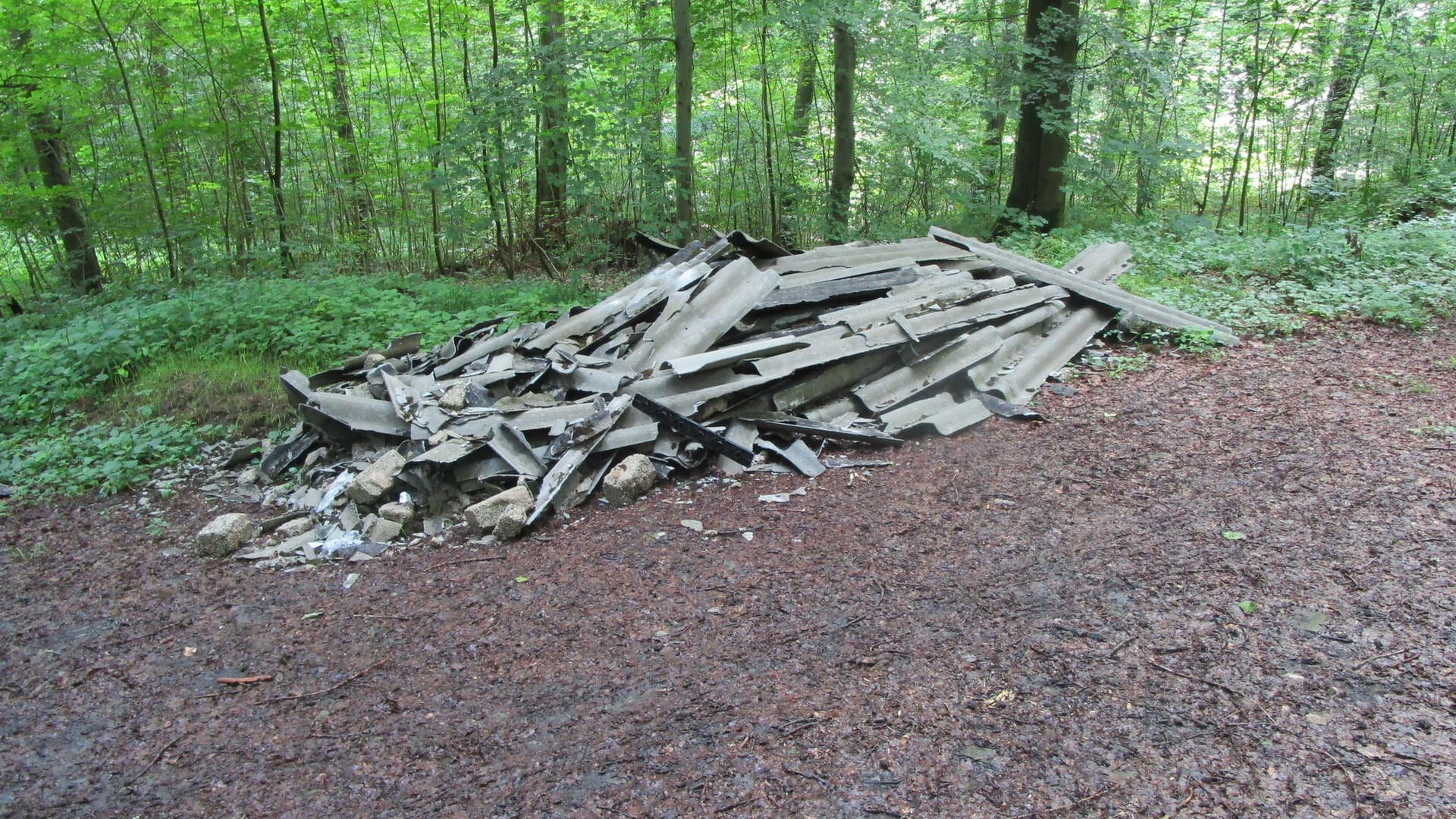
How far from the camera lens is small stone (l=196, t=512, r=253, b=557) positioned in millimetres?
4426

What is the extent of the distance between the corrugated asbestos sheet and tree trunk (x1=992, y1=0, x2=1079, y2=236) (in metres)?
4.42

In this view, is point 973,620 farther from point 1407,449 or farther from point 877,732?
point 1407,449

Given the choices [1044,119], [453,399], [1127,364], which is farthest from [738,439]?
[1044,119]

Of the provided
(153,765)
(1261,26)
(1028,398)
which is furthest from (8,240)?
(1261,26)

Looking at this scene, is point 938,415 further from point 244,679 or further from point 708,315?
point 244,679

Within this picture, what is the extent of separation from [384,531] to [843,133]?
8288mm

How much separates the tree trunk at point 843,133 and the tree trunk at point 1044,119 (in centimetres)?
215

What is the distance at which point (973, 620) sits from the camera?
10.4 feet

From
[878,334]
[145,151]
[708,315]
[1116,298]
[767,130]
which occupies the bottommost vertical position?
[1116,298]

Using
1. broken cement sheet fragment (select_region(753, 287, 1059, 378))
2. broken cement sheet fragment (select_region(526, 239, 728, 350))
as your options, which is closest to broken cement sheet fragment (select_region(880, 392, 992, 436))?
broken cement sheet fragment (select_region(753, 287, 1059, 378))

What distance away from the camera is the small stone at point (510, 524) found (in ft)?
14.1

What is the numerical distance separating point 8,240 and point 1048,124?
16170 mm

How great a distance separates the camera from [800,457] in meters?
4.92

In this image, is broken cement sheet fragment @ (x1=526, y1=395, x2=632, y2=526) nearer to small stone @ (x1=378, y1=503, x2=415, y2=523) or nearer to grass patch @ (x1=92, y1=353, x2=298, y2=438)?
small stone @ (x1=378, y1=503, x2=415, y2=523)
